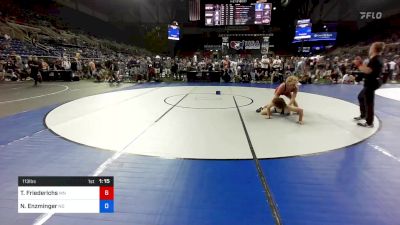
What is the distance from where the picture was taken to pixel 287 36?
35156mm

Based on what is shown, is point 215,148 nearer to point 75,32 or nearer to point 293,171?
point 293,171

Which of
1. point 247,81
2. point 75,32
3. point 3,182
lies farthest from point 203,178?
point 75,32

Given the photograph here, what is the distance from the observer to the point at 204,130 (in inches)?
183

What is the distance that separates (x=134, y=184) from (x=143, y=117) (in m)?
2.95

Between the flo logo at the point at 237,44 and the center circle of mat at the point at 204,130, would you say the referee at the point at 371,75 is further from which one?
the flo logo at the point at 237,44

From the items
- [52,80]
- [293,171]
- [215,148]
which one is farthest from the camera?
[52,80]

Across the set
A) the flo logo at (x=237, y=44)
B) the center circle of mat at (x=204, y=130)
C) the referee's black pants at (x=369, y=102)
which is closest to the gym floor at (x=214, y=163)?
the center circle of mat at (x=204, y=130)

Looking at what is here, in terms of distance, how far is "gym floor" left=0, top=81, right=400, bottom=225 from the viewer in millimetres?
2277

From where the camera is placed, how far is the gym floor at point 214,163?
2.28m

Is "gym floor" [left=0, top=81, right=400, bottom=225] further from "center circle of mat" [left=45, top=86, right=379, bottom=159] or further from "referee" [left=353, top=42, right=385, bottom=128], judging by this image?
"referee" [left=353, top=42, right=385, bottom=128]
